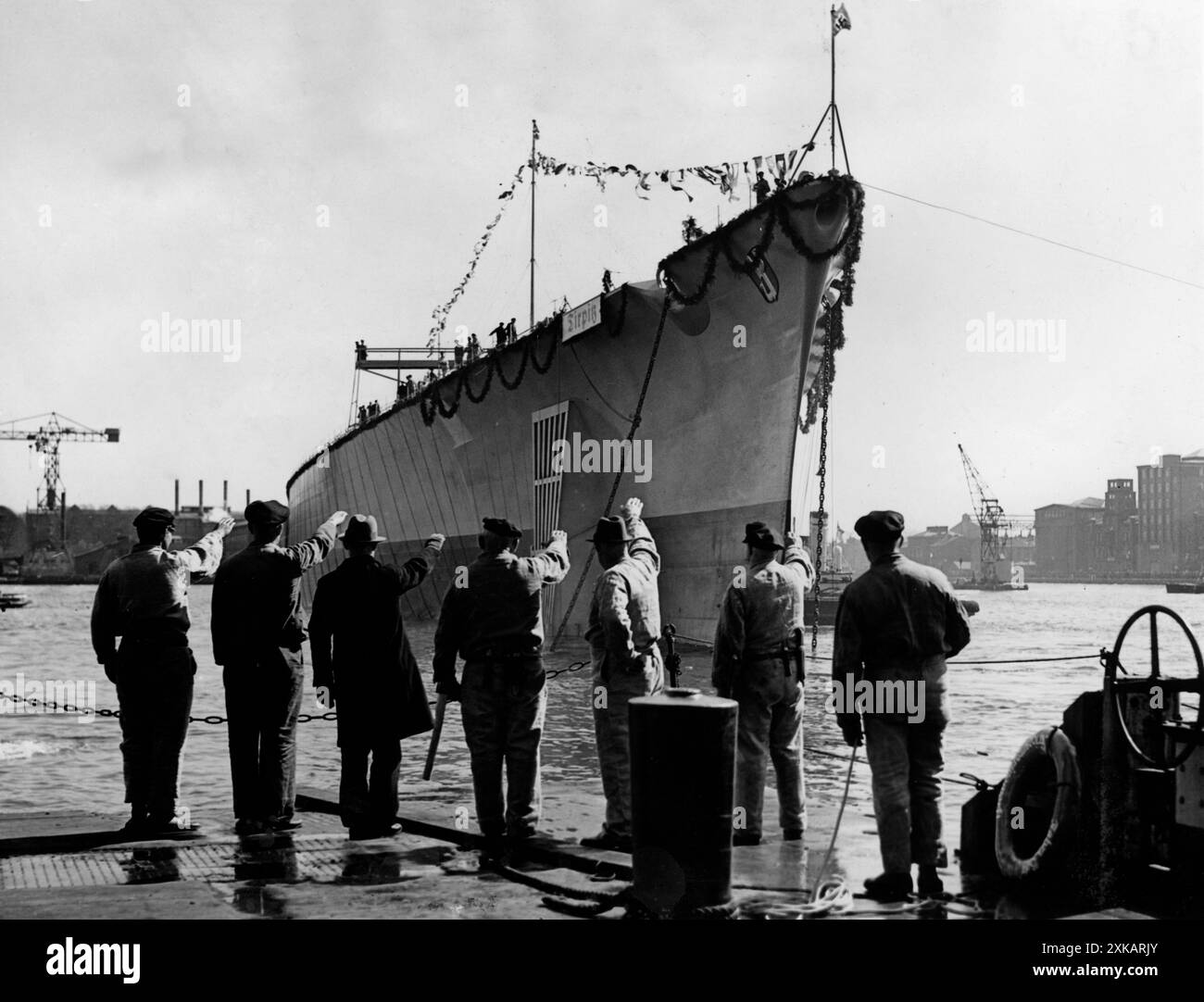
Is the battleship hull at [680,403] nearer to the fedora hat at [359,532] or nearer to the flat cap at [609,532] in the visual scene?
the fedora hat at [359,532]

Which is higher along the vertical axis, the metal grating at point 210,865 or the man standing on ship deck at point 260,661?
the man standing on ship deck at point 260,661

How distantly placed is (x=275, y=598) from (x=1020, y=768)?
3.58 meters

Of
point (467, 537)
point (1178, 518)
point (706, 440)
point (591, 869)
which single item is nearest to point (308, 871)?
point (591, 869)

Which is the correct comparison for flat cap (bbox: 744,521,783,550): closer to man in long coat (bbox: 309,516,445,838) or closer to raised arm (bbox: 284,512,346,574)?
man in long coat (bbox: 309,516,445,838)

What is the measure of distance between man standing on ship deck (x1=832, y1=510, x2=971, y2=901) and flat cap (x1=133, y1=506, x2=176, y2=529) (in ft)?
11.3

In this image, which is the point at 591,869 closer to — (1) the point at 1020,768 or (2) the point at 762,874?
(2) the point at 762,874

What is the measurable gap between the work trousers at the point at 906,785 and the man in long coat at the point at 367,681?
88.2 inches

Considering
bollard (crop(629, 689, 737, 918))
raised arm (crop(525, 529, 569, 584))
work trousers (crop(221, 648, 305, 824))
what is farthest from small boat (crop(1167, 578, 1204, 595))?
bollard (crop(629, 689, 737, 918))

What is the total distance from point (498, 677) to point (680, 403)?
1474cm

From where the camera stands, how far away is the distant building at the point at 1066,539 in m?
106

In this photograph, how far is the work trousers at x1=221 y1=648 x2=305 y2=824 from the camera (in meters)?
5.89

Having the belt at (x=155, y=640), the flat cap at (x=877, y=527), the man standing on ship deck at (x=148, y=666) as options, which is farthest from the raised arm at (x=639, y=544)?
the belt at (x=155, y=640)

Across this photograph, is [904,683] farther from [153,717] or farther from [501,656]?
[153,717]
